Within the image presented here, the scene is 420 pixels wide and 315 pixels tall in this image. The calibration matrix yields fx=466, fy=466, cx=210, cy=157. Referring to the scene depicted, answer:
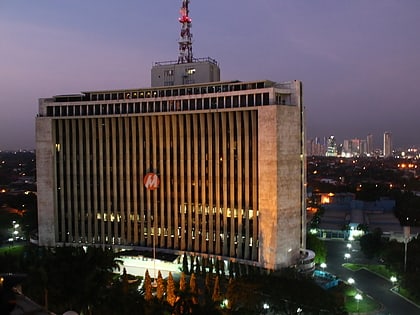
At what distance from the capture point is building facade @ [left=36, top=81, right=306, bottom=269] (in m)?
68.2

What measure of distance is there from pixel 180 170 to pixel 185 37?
2503 centimetres

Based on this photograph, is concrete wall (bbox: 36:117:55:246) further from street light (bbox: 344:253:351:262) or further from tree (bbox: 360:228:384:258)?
tree (bbox: 360:228:384:258)

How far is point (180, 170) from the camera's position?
76.5 m

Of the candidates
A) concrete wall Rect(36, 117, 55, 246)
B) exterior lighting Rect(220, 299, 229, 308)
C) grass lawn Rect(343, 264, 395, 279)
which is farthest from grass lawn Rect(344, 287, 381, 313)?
concrete wall Rect(36, 117, 55, 246)

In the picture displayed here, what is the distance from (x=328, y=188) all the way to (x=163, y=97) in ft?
416

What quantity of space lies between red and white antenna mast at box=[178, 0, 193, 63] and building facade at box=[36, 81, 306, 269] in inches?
404

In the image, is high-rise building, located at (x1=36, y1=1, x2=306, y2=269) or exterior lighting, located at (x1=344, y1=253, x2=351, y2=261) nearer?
high-rise building, located at (x1=36, y1=1, x2=306, y2=269)

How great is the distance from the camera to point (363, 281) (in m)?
73.5

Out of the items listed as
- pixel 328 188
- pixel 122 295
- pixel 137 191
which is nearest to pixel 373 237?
pixel 137 191

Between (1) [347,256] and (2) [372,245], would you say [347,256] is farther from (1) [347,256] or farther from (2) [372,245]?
(2) [372,245]

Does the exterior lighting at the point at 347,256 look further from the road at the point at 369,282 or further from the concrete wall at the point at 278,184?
the concrete wall at the point at 278,184

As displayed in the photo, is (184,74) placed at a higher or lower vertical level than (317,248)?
higher

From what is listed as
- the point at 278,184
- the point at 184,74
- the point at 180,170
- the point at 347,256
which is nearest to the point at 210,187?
the point at 180,170

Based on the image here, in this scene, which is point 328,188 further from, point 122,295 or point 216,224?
point 122,295
